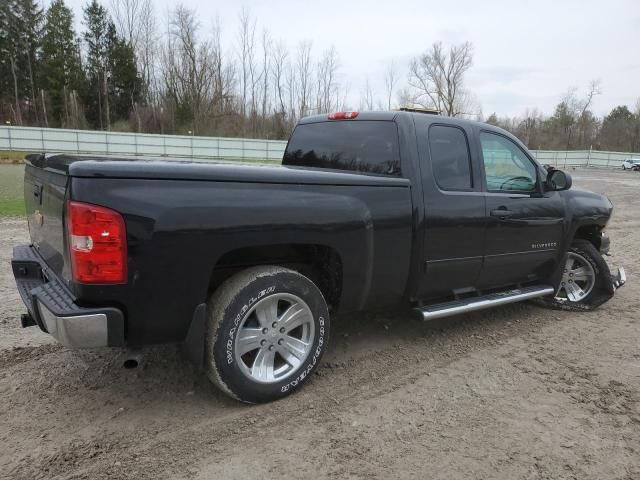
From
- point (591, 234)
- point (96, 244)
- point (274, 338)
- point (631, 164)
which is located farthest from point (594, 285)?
point (631, 164)

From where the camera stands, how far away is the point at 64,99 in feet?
182

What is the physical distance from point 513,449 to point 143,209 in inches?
95.5

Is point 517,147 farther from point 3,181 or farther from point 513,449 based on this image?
→ point 3,181

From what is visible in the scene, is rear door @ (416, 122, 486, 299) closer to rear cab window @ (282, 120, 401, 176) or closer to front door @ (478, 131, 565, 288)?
front door @ (478, 131, 565, 288)

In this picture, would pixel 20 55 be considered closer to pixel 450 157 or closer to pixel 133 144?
pixel 133 144

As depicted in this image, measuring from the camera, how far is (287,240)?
3.08 m

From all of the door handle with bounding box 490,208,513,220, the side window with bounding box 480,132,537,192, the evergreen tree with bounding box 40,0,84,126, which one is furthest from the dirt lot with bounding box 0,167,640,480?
the evergreen tree with bounding box 40,0,84,126

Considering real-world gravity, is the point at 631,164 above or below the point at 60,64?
below

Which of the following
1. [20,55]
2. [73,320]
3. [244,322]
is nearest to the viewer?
[73,320]

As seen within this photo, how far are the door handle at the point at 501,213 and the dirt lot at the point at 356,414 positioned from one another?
110cm

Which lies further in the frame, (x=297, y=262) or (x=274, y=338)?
(x=297, y=262)

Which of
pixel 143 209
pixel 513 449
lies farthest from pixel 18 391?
pixel 513 449

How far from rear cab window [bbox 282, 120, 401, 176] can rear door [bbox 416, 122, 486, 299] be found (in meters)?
0.26

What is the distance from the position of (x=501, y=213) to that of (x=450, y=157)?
0.70 metres
